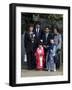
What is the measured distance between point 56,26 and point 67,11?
90mm

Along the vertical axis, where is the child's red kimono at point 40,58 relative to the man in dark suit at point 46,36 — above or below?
below

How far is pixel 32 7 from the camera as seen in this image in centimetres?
154

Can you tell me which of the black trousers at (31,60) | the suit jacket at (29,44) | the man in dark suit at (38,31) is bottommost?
the black trousers at (31,60)

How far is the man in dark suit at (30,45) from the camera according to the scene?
1.55 metres

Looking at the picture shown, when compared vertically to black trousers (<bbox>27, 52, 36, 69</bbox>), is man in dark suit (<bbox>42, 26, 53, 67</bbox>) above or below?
above

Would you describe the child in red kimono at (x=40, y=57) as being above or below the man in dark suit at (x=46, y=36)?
below

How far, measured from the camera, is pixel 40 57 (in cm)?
158

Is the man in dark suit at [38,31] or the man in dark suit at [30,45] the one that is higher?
the man in dark suit at [38,31]

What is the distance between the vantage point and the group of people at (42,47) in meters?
1.56

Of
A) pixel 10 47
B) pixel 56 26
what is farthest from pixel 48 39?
pixel 10 47

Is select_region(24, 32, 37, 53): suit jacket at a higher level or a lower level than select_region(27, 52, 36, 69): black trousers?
higher

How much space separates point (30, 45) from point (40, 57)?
74mm

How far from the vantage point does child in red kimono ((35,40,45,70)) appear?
1.57m

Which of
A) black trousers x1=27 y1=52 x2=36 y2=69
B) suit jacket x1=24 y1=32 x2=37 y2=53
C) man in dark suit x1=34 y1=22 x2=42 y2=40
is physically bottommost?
black trousers x1=27 y1=52 x2=36 y2=69
